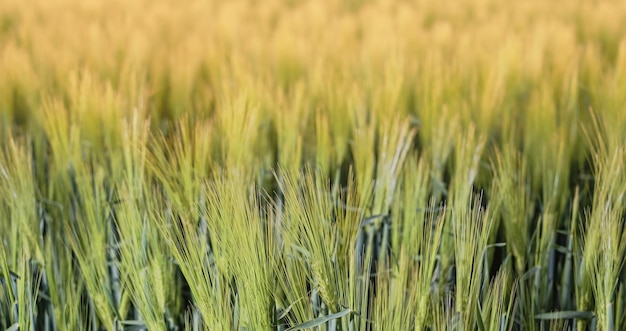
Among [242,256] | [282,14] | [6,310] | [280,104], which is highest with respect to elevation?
[282,14]

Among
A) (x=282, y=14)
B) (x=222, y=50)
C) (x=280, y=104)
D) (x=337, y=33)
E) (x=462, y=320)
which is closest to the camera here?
(x=462, y=320)

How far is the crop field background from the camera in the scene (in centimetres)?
69

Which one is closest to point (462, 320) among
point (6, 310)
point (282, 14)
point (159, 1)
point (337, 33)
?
point (6, 310)

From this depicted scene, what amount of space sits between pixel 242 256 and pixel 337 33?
4.57 ft

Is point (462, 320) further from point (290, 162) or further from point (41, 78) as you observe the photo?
point (41, 78)

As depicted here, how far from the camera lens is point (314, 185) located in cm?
100

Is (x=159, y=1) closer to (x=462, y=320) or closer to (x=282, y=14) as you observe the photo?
(x=282, y=14)

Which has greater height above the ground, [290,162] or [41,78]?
[41,78]

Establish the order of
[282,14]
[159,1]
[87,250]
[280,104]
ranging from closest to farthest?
[87,250]
[280,104]
[282,14]
[159,1]

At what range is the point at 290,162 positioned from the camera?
3.41 ft

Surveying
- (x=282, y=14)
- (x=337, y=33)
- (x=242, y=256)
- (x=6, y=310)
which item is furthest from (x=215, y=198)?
(x=282, y=14)

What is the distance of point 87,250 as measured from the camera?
32.7 inches

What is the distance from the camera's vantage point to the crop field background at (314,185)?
2.27 feet

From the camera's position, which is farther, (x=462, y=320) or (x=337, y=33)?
(x=337, y=33)
